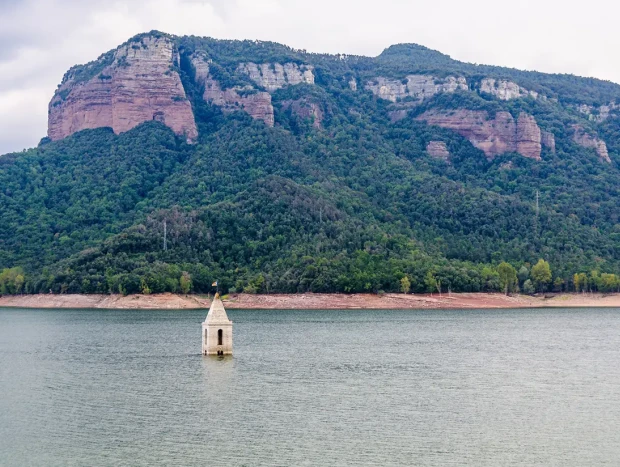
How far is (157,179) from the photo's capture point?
18062 centimetres

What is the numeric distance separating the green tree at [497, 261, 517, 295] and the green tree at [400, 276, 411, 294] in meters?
14.3

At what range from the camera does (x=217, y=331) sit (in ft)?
202

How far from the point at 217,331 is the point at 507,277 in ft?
264

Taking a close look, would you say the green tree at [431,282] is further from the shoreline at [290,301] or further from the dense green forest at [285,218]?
the shoreline at [290,301]

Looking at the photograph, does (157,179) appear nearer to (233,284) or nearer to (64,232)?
(64,232)

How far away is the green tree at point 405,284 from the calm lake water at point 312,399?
4297 cm

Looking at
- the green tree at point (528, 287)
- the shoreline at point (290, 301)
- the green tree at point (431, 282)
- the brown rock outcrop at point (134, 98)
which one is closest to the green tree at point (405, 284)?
the shoreline at point (290, 301)

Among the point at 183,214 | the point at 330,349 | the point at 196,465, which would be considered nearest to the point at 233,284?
the point at 183,214

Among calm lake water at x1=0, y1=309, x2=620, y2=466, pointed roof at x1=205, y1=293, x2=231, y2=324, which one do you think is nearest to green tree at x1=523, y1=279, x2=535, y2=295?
calm lake water at x1=0, y1=309, x2=620, y2=466

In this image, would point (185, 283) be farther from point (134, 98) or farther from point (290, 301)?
point (134, 98)

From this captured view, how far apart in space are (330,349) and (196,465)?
3786cm

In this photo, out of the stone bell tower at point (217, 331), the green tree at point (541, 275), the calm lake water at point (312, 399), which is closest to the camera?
the calm lake water at point (312, 399)

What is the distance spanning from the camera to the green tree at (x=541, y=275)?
13650 centimetres

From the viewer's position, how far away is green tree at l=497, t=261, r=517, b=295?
134m
